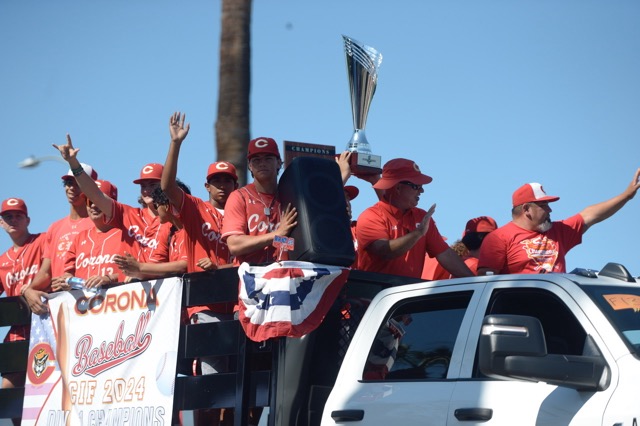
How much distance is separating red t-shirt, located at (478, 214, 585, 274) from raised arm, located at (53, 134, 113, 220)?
3.18 m

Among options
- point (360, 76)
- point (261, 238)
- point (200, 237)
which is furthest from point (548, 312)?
point (360, 76)

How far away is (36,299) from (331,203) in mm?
2607

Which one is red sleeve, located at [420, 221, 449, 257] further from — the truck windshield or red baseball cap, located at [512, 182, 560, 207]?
the truck windshield

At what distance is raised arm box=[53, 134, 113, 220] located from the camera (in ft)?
27.0

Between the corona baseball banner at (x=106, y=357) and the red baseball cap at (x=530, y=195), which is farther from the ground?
the red baseball cap at (x=530, y=195)

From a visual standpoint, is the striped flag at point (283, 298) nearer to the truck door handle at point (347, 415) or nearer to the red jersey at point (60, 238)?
the truck door handle at point (347, 415)

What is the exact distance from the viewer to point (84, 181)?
8.27 meters

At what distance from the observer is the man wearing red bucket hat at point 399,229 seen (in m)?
7.00

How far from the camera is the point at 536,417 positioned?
4469 millimetres

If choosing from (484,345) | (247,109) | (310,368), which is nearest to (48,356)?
(310,368)

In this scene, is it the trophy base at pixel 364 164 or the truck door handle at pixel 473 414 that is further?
the trophy base at pixel 364 164

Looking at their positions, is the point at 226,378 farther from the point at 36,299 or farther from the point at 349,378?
the point at 36,299

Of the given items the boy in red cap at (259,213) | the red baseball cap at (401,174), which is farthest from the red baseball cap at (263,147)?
the red baseball cap at (401,174)

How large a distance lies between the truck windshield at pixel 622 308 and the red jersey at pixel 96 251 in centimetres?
447
